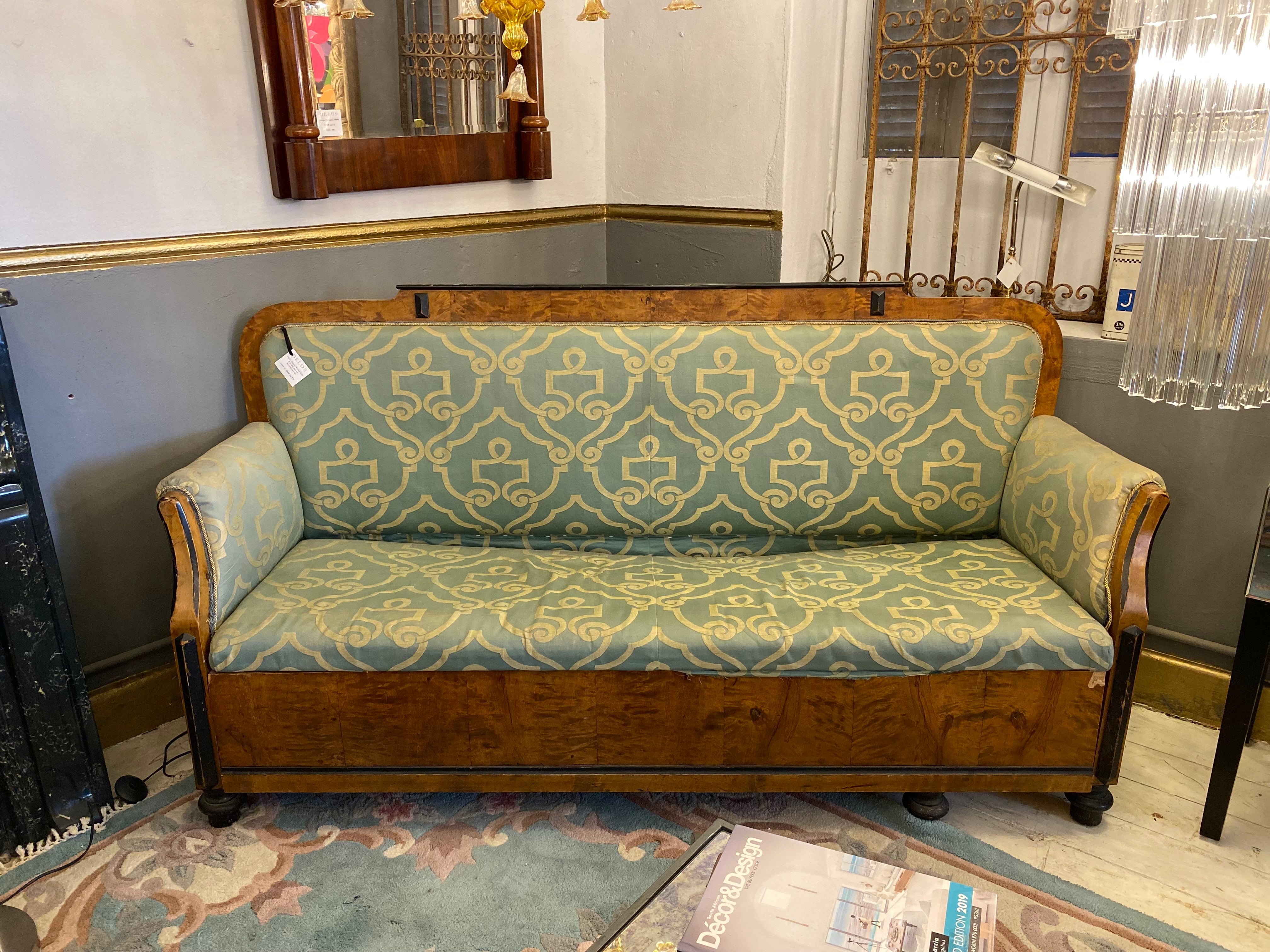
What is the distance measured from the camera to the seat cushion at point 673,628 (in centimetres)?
165

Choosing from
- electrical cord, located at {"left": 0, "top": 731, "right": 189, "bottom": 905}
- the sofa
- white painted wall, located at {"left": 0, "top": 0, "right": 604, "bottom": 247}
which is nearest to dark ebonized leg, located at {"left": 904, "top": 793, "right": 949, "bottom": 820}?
the sofa

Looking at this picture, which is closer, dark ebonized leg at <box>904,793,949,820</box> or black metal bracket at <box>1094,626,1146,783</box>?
black metal bracket at <box>1094,626,1146,783</box>

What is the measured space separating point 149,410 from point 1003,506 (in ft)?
6.12

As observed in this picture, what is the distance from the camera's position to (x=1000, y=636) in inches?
64.9

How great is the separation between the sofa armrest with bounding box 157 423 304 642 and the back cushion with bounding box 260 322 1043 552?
0.12 meters

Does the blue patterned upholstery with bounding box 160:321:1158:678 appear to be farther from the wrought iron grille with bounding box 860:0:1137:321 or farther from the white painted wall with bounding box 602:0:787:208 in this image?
the white painted wall with bounding box 602:0:787:208

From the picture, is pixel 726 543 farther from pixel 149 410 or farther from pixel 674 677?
pixel 149 410

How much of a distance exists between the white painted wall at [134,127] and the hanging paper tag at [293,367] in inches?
12.4

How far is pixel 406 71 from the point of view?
2.30m

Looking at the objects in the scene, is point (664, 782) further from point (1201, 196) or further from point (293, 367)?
point (1201, 196)

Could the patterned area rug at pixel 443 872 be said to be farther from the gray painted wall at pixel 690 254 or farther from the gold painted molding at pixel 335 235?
the gray painted wall at pixel 690 254

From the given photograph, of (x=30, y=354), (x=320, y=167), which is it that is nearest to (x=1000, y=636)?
(x=320, y=167)

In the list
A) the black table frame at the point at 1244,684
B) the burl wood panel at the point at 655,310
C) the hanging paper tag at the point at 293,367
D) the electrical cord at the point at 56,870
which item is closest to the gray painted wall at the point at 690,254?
the burl wood panel at the point at 655,310

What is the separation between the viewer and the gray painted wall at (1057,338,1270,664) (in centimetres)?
204
